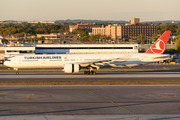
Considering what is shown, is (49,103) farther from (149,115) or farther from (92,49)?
(92,49)

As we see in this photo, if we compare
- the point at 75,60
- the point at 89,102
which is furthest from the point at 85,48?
the point at 89,102

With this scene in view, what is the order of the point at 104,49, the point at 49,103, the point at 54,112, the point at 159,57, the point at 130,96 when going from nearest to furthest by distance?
the point at 54,112
the point at 49,103
the point at 130,96
the point at 159,57
the point at 104,49

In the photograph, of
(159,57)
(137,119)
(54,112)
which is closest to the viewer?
(137,119)

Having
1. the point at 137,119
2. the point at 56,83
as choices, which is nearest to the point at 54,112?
the point at 137,119

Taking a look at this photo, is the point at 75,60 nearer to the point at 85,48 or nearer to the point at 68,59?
the point at 68,59

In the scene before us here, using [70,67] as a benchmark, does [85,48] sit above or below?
above

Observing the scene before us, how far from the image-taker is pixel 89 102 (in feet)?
88.0

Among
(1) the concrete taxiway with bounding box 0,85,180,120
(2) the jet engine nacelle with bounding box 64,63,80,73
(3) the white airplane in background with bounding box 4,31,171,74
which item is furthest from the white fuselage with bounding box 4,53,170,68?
(1) the concrete taxiway with bounding box 0,85,180,120

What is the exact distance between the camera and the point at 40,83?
38844 mm

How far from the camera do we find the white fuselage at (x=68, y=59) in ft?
169

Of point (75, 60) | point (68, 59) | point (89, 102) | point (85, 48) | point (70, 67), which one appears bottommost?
point (89, 102)

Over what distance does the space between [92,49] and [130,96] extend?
2649 inches

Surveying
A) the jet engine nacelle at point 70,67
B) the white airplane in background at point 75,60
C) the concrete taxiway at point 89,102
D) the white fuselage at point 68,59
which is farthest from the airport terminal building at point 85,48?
the concrete taxiway at point 89,102

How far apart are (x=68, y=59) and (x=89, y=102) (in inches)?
1027
